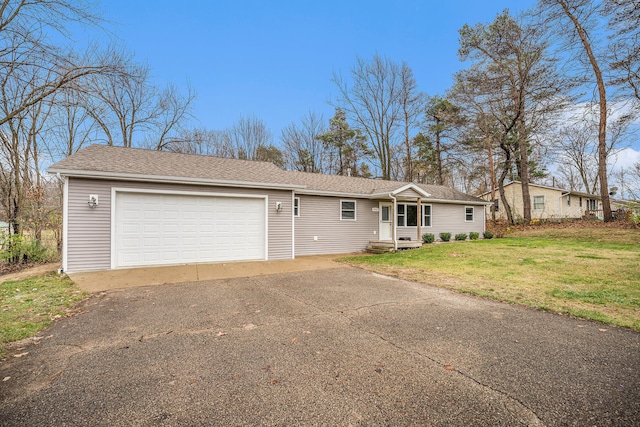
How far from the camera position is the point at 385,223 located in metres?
13.8

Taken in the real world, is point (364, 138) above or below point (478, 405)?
above

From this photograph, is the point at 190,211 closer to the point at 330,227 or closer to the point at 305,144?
the point at 330,227

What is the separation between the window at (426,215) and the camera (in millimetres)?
15280

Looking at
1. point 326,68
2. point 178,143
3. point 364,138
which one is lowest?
point 178,143

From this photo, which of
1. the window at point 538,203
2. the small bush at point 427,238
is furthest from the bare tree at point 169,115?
the window at point 538,203

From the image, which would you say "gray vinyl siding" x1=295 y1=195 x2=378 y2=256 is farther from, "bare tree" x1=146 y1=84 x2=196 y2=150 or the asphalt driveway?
"bare tree" x1=146 y1=84 x2=196 y2=150

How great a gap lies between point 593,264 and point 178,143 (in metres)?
21.5

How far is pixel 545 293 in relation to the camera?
5316 millimetres

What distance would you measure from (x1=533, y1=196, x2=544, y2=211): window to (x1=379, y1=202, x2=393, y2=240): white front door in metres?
18.2

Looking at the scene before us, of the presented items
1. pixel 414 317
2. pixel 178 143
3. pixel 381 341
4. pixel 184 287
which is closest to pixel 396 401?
pixel 381 341

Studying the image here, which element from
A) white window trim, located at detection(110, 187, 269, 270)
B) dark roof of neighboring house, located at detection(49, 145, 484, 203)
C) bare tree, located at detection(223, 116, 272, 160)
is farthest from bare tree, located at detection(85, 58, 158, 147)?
white window trim, located at detection(110, 187, 269, 270)

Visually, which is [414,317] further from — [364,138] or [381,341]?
[364,138]

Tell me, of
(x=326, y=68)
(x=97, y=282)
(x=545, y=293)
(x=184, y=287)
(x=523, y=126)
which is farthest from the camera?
(x=326, y=68)

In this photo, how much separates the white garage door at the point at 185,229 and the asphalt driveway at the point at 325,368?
12.9 feet
